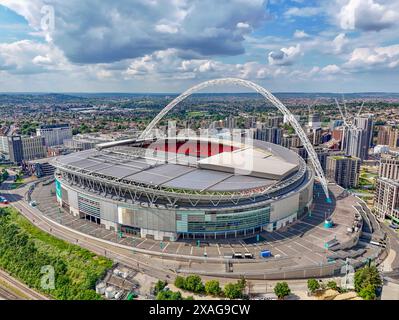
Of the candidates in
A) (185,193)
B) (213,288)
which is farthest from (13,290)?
(185,193)

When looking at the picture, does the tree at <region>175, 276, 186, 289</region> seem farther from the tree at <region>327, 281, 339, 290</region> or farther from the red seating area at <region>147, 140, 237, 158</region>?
the red seating area at <region>147, 140, 237, 158</region>

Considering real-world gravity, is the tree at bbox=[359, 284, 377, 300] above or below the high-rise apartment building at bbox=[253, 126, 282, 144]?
below

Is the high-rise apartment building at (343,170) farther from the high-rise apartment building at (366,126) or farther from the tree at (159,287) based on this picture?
the tree at (159,287)

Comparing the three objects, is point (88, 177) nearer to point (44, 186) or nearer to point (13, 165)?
point (44, 186)

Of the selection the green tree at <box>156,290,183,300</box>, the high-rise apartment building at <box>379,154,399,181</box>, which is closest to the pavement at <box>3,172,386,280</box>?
the green tree at <box>156,290,183,300</box>
